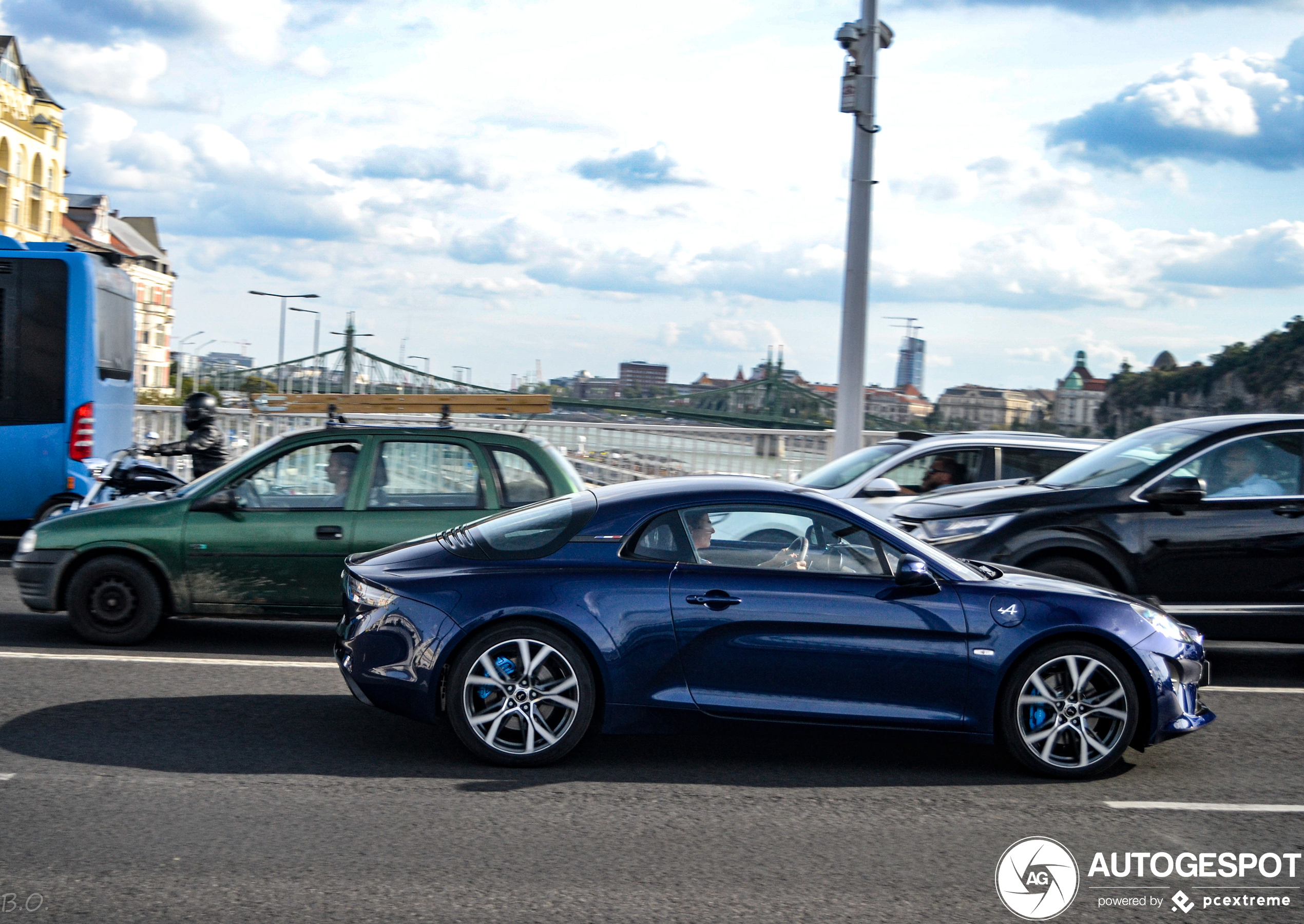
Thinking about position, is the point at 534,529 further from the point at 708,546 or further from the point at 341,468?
the point at 341,468

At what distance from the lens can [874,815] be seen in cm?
471

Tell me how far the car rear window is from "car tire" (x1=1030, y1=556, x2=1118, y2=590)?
331 centimetres

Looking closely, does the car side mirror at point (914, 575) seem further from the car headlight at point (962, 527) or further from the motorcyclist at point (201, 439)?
the motorcyclist at point (201, 439)

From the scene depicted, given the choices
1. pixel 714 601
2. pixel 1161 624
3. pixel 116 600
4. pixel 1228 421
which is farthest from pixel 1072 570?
pixel 116 600

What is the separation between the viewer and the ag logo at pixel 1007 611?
5.24 metres

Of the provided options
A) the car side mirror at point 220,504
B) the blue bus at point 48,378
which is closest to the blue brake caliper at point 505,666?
the car side mirror at point 220,504

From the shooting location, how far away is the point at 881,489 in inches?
371

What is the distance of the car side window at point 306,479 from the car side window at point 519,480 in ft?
2.85

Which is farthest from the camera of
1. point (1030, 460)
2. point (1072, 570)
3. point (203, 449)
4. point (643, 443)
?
point (643, 443)

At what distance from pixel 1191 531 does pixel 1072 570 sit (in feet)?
2.47

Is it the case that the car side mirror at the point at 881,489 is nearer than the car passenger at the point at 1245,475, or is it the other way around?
the car passenger at the point at 1245,475

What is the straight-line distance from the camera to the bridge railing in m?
17.6

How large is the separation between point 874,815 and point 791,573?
1.07 m

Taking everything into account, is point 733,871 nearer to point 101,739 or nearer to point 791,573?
point 791,573
